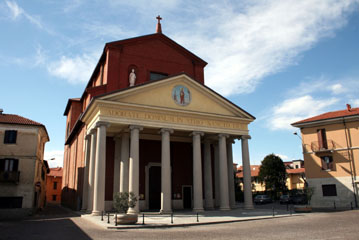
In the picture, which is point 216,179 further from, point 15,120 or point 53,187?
point 53,187

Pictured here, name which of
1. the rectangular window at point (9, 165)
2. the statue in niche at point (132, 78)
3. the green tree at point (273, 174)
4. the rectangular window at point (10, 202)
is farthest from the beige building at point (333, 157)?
the rectangular window at point (9, 165)

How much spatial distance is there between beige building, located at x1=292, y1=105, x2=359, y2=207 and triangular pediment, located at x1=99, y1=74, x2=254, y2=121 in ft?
35.7

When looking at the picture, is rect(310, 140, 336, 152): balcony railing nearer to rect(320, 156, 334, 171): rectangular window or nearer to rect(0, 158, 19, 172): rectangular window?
rect(320, 156, 334, 171): rectangular window

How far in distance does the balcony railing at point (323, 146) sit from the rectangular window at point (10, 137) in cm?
2917

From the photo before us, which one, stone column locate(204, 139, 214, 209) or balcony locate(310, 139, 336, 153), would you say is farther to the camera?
balcony locate(310, 139, 336, 153)

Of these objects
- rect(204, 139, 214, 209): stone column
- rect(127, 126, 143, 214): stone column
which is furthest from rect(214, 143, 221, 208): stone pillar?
rect(127, 126, 143, 214): stone column

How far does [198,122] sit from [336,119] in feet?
53.1

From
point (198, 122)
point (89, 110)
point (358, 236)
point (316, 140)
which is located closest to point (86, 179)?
point (89, 110)

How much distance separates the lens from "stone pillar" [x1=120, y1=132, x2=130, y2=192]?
22484 mm

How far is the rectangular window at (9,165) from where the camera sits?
2494 cm

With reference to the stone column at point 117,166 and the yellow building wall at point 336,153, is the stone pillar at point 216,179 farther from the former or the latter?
the yellow building wall at point 336,153

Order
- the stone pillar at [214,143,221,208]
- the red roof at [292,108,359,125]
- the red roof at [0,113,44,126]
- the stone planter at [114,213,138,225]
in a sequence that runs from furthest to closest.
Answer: the red roof at [292,108,359,125] < the stone pillar at [214,143,221,208] < the red roof at [0,113,44,126] < the stone planter at [114,213,138,225]

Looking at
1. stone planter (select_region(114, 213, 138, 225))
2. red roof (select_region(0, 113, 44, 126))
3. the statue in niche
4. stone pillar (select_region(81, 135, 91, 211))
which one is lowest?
stone planter (select_region(114, 213, 138, 225))

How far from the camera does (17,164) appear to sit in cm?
2558
